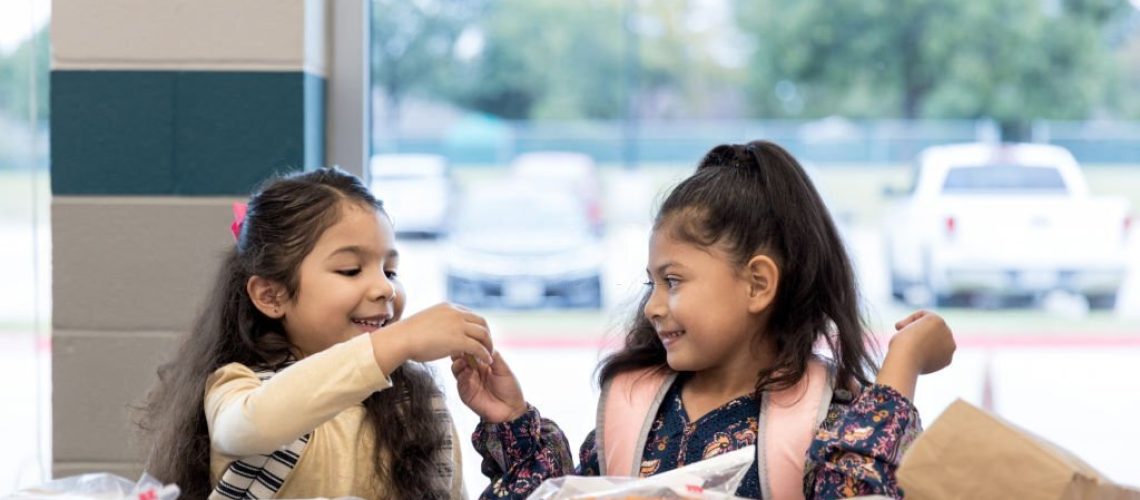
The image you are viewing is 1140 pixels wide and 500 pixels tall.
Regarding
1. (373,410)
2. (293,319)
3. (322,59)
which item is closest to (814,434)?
(373,410)

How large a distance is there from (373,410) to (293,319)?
0.51 ft

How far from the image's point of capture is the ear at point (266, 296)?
1.68 meters

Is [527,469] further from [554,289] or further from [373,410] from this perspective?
[554,289]

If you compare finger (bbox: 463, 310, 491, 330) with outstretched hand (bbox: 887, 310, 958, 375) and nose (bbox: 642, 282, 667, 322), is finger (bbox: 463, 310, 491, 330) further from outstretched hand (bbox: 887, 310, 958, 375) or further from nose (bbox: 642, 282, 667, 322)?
outstretched hand (bbox: 887, 310, 958, 375)

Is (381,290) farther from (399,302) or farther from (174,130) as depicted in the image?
(174,130)

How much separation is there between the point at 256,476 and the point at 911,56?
529 centimetres

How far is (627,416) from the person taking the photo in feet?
5.59

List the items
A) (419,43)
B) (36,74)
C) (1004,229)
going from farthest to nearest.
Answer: (1004,229)
(419,43)
(36,74)

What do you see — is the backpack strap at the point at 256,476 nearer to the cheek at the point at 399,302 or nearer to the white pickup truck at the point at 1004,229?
the cheek at the point at 399,302

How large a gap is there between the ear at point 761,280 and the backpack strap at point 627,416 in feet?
0.55

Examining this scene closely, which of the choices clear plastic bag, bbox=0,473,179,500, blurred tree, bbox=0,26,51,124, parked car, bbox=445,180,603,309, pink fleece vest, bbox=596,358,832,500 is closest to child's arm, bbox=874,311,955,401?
pink fleece vest, bbox=596,358,832,500

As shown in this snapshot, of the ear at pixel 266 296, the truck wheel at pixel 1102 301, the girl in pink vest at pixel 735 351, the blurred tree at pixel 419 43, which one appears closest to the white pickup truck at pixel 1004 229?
the truck wheel at pixel 1102 301

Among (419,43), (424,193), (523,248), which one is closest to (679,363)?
(419,43)

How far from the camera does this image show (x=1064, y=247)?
17.8 ft
